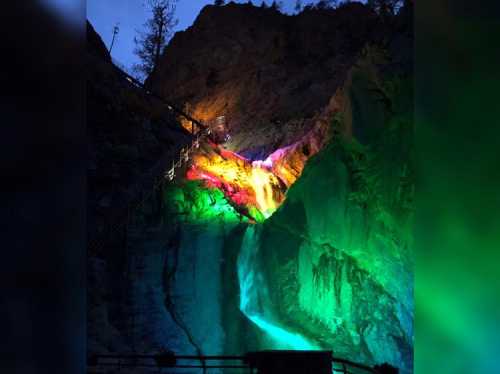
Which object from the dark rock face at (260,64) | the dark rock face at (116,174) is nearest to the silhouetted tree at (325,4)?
the dark rock face at (260,64)

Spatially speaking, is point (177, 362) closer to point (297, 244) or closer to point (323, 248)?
point (297, 244)

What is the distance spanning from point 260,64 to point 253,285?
41.5 feet

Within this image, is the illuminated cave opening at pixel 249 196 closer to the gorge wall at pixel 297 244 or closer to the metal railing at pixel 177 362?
the gorge wall at pixel 297 244

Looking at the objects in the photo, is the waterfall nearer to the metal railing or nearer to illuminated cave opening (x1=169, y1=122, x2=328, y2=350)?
illuminated cave opening (x1=169, y1=122, x2=328, y2=350)

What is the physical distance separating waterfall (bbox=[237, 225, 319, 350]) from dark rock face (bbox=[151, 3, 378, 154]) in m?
5.38

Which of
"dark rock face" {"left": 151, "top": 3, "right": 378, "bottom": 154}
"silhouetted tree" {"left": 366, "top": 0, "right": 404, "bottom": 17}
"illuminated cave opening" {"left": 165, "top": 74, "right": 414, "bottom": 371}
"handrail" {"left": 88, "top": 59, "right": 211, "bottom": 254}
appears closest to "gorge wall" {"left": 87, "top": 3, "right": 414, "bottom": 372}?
"illuminated cave opening" {"left": 165, "top": 74, "right": 414, "bottom": 371}

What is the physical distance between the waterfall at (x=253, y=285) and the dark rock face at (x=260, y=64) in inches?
212

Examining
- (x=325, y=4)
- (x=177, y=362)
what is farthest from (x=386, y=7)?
(x=177, y=362)

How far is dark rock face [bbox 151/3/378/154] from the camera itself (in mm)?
16656
